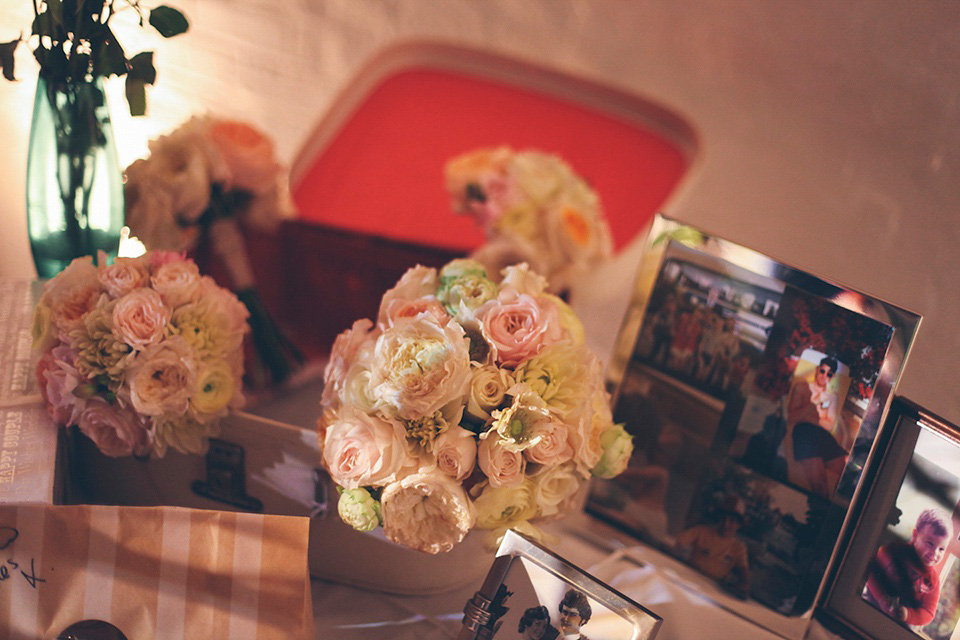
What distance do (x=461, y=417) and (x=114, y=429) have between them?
0.34 m

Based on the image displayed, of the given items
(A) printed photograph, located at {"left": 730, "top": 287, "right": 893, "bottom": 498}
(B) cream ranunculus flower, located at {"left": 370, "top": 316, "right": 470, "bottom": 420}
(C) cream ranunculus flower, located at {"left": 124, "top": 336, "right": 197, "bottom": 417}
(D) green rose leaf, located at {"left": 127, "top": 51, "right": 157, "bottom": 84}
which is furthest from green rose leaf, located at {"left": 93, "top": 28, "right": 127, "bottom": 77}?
(A) printed photograph, located at {"left": 730, "top": 287, "right": 893, "bottom": 498}

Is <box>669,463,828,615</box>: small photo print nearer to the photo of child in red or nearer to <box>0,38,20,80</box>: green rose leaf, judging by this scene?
the photo of child in red

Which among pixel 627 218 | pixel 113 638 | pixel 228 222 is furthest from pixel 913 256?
pixel 113 638

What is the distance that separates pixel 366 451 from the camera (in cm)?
64

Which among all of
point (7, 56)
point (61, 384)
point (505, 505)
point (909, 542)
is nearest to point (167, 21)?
point (7, 56)

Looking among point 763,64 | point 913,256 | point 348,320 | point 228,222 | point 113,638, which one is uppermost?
point 763,64

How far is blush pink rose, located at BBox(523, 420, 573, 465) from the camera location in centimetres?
66

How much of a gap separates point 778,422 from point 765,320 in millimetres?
101

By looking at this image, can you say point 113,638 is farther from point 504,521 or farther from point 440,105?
point 440,105

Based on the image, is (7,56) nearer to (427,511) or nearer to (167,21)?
(167,21)

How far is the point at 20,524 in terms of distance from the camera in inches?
25.6

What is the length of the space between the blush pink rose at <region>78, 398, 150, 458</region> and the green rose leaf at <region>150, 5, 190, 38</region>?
39 centimetres

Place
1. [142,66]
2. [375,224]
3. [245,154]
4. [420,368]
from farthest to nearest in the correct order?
[375,224], [245,154], [142,66], [420,368]

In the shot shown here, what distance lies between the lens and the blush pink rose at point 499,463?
0.66m
